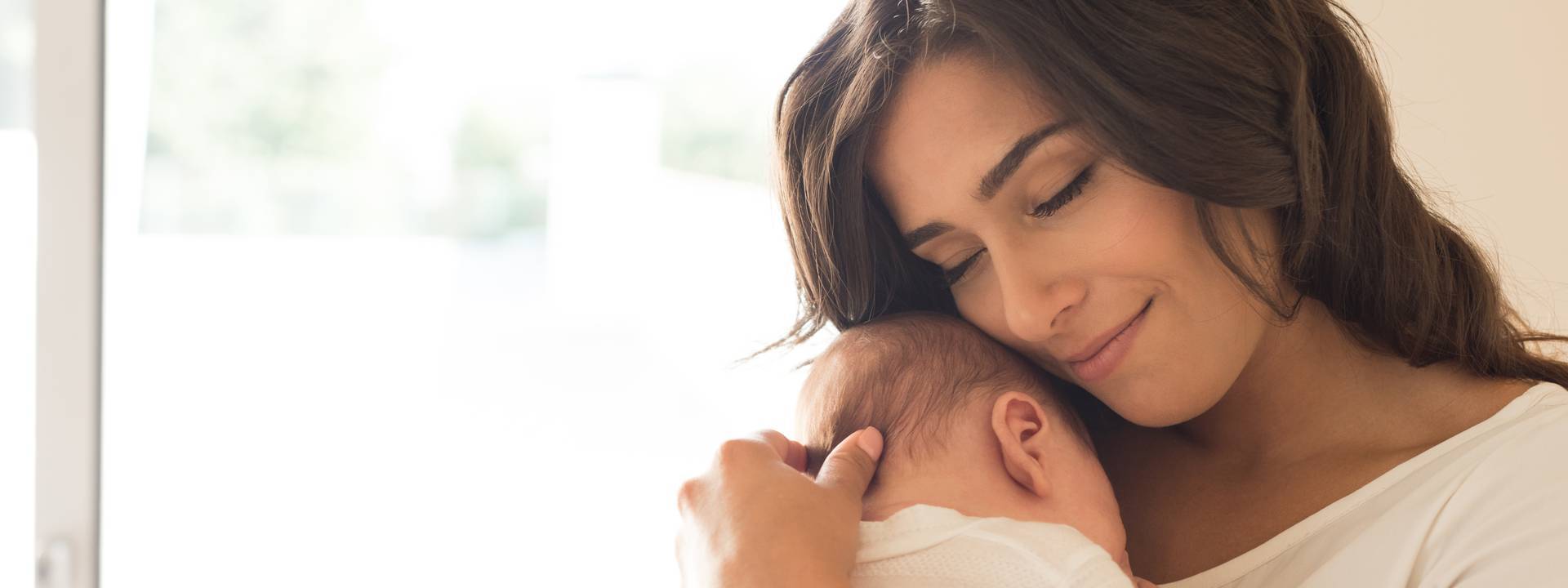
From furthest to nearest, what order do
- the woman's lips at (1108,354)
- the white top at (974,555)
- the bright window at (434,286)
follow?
the bright window at (434,286) < the woman's lips at (1108,354) < the white top at (974,555)

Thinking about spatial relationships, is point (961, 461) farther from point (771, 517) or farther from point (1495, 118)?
point (1495, 118)

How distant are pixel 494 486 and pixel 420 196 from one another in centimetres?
95

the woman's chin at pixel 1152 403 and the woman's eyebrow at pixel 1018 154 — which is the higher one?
the woman's eyebrow at pixel 1018 154

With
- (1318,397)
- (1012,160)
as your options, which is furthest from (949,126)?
(1318,397)

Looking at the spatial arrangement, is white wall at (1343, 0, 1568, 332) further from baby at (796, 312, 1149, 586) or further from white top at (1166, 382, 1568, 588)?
baby at (796, 312, 1149, 586)

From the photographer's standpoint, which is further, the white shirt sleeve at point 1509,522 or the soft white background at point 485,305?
the soft white background at point 485,305

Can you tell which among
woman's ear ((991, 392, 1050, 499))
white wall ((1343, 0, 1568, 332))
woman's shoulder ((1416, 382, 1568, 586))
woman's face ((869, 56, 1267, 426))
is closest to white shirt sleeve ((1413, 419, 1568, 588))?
woman's shoulder ((1416, 382, 1568, 586))

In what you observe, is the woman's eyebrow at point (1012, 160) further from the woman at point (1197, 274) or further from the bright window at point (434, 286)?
the bright window at point (434, 286)

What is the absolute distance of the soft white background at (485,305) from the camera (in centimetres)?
212

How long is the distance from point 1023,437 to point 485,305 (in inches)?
116

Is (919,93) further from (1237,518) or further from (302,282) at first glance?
(302,282)

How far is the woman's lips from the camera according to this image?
117cm

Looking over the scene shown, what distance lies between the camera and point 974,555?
0.95 metres

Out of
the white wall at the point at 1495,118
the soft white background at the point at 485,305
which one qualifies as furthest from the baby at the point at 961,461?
the white wall at the point at 1495,118
